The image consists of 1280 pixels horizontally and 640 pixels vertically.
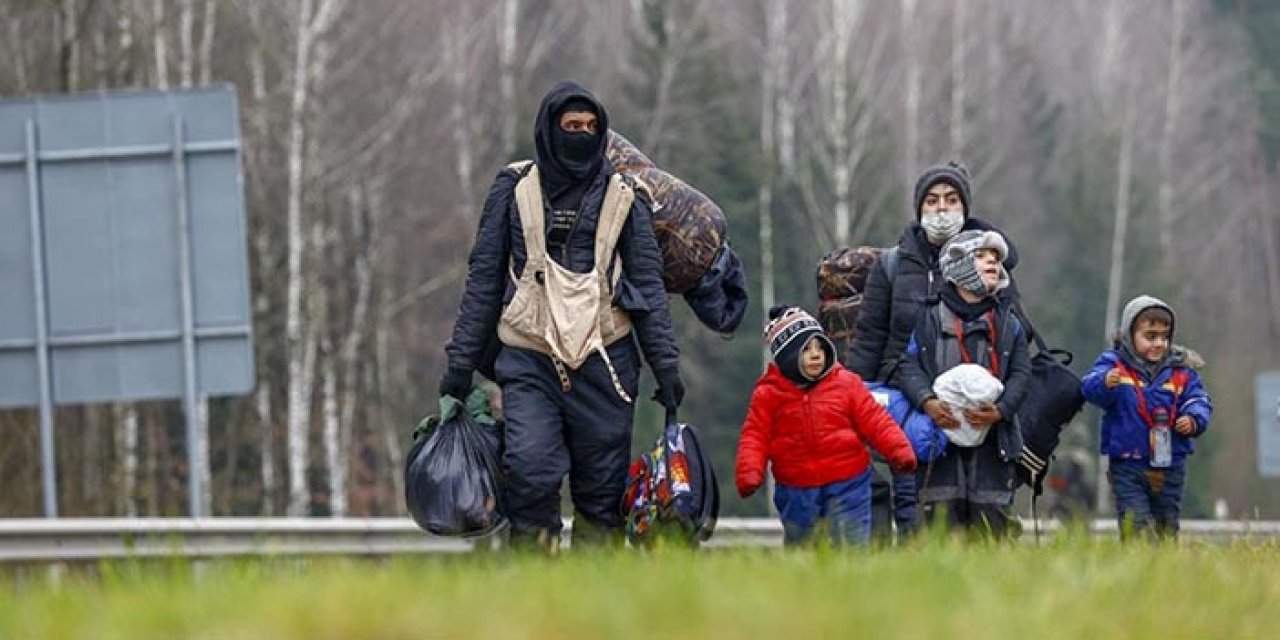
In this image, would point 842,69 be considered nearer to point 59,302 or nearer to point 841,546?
point 59,302

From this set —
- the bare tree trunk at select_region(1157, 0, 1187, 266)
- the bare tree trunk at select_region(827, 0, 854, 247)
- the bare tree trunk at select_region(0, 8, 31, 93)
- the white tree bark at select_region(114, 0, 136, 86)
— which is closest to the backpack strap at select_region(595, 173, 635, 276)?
the white tree bark at select_region(114, 0, 136, 86)

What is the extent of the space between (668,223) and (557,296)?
0.85 metres

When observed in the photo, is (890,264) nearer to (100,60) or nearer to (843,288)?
(843,288)

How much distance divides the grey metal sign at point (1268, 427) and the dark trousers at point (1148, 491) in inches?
673

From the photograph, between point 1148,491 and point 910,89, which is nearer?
point 1148,491

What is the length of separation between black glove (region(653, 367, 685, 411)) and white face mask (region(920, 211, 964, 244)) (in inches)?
71.9

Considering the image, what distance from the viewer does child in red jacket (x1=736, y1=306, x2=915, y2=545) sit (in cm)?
1042

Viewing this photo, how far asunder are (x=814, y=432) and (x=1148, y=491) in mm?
1915

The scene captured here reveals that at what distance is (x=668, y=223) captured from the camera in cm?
1021

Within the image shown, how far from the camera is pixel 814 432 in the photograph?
1044 cm

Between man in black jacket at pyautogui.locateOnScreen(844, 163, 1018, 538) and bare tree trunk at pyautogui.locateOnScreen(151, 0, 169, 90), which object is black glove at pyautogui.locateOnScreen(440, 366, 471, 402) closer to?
man in black jacket at pyautogui.locateOnScreen(844, 163, 1018, 538)

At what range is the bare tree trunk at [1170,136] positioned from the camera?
6322 cm

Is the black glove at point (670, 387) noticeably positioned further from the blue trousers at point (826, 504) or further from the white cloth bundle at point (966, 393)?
the white cloth bundle at point (966, 393)

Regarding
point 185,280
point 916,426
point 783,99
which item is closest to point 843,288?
point 916,426
